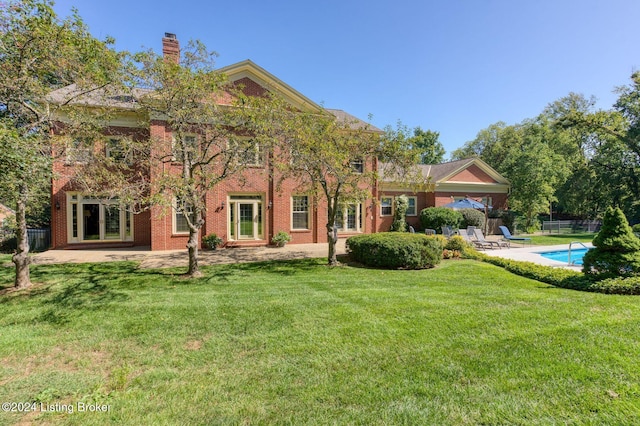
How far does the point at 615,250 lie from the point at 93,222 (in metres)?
18.6

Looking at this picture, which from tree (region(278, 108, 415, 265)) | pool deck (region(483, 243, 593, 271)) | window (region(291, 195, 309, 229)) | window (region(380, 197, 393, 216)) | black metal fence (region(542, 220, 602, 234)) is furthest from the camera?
black metal fence (region(542, 220, 602, 234))

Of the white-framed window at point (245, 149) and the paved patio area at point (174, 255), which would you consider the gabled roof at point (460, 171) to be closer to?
the paved patio area at point (174, 255)

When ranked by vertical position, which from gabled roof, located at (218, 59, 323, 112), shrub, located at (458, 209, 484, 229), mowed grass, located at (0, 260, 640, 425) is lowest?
mowed grass, located at (0, 260, 640, 425)

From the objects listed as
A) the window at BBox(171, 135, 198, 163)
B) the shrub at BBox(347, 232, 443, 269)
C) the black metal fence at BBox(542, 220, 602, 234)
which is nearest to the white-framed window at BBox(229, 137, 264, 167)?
the window at BBox(171, 135, 198, 163)

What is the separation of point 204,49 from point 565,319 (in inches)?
365

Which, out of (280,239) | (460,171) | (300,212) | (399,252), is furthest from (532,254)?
(280,239)

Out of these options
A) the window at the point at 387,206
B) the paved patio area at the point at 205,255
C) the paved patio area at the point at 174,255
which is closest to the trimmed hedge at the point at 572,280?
the paved patio area at the point at 205,255

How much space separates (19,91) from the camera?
19.1 ft

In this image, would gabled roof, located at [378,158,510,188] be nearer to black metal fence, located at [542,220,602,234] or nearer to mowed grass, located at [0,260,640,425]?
black metal fence, located at [542,220,602,234]

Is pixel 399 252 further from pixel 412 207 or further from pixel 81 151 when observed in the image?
pixel 412 207

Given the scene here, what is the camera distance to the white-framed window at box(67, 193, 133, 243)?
42.9 ft

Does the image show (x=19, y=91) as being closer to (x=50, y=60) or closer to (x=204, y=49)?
(x=50, y=60)

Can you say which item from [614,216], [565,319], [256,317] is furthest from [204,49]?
[614,216]

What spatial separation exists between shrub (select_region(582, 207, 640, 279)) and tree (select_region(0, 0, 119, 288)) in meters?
11.6
